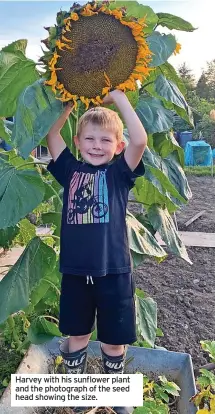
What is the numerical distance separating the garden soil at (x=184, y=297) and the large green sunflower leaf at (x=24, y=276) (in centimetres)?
112

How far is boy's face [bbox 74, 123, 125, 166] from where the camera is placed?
1597 mm

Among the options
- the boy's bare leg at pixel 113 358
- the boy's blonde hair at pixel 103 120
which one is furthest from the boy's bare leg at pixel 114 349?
the boy's blonde hair at pixel 103 120

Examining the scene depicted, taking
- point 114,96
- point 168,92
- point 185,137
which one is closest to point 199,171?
point 185,137

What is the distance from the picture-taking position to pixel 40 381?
6.05ft

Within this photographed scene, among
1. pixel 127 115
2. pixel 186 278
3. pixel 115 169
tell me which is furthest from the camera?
pixel 186 278

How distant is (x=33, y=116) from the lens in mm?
1449

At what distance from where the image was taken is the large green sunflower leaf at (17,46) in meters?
1.67

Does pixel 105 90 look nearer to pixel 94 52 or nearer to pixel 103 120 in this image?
pixel 94 52

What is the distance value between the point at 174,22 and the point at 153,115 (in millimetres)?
343

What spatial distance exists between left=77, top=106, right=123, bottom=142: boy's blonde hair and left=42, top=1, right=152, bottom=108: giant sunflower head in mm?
200

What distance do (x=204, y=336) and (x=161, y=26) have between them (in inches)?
68.7

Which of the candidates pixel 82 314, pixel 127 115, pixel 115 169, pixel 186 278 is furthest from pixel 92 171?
pixel 186 278

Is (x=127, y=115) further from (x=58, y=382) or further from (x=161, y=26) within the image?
(x=58, y=382)

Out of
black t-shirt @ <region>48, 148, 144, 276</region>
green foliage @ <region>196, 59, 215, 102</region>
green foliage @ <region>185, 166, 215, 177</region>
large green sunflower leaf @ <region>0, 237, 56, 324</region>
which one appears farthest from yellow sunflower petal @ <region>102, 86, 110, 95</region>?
green foliage @ <region>196, 59, 215, 102</region>
